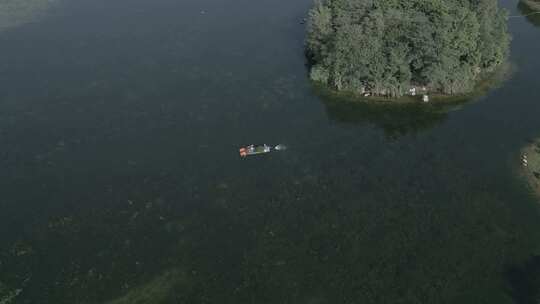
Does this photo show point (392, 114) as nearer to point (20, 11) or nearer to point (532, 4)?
point (532, 4)

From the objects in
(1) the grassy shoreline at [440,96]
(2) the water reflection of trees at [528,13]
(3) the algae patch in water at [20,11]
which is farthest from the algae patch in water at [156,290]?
(2) the water reflection of trees at [528,13]

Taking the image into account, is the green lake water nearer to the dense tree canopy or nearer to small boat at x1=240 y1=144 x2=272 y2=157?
small boat at x1=240 y1=144 x2=272 y2=157

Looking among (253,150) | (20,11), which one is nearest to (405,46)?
(253,150)

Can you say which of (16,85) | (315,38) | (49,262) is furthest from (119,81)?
(49,262)

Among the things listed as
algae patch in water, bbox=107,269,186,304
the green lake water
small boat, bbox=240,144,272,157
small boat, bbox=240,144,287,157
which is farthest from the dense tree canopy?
algae patch in water, bbox=107,269,186,304

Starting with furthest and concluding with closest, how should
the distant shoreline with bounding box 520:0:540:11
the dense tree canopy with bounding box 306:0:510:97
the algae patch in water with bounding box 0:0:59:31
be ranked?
→ the distant shoreline with bounding box 520:0:540:11, the algae patch in water with bounding box 0:0:59:31, the dense tree canopy with bounding box 306:0:510:97

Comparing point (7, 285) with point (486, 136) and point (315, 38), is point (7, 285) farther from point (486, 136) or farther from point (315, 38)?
point (486, 136)
